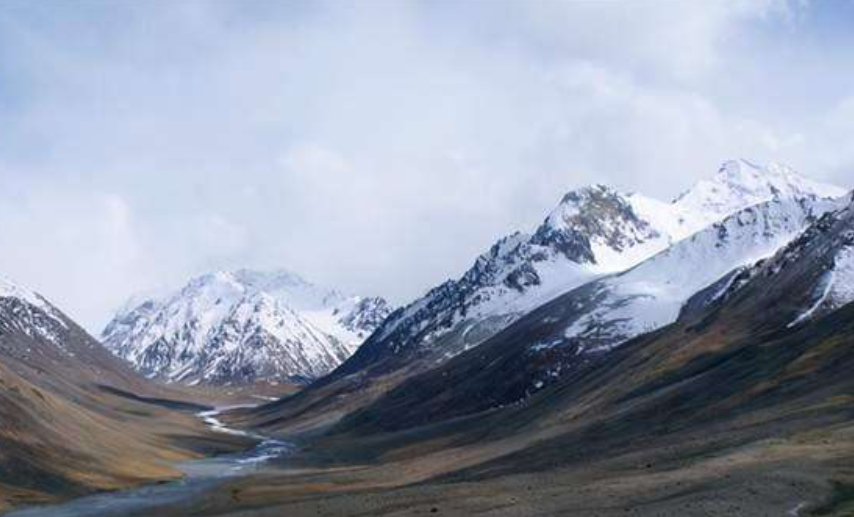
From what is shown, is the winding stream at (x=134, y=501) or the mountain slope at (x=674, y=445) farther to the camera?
the winding stream at (x=134, y=501)

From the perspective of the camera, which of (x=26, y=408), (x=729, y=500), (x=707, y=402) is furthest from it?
(x=26, y=408)

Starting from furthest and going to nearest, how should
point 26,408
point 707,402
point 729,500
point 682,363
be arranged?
1. point 682,363
2. point 26,408
3. point 707,402
4. point 729,500

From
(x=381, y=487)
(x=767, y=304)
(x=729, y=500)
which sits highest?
(x=767, y=304)

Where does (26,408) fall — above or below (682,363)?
above

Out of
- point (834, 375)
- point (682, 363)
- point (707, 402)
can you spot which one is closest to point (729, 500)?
point (834, 375)

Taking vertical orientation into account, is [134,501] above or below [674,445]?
above

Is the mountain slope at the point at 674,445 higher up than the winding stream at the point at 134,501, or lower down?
lower down

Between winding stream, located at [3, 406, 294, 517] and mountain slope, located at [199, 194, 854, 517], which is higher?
winding stream, located at [3, 406, 294, 517]

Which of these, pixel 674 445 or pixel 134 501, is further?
pixel 134 501

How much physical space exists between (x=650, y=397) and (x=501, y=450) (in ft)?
69.3

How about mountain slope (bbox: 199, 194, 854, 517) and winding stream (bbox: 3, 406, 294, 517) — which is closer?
mountain slope (bbox: 199, 194, 854, 517)

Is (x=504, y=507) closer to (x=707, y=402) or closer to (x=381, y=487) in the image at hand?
(x=381, y=487)

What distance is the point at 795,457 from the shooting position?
73.0 m

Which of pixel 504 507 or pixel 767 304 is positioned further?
pixel 767 304
